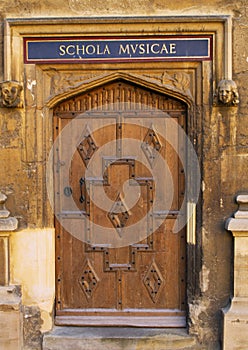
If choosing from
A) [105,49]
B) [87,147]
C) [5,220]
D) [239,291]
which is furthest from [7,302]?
[105,49]

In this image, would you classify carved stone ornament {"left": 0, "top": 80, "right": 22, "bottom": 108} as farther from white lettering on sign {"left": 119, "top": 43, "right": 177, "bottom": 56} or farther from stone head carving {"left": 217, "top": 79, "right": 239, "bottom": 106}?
stone head carving {"left": 217, "top": 79, "right": 239, "bottom": 106}

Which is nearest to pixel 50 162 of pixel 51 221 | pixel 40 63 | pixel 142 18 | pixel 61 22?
pixel 51 221

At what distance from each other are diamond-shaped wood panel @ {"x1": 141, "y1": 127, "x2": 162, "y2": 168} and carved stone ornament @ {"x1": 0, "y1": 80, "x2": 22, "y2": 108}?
1.39 meters

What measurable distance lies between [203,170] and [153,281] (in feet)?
4.39

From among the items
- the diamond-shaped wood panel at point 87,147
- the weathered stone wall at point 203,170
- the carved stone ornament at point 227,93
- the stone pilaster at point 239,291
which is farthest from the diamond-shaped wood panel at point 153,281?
the carved stone ornament at point 227,93

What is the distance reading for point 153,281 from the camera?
198 inches

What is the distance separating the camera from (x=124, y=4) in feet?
15.3

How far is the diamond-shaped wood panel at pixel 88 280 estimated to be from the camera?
503 cm

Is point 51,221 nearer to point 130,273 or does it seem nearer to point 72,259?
point 72,259

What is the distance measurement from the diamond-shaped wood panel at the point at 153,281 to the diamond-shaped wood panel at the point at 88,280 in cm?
55

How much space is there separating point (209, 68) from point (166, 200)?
1444 mm

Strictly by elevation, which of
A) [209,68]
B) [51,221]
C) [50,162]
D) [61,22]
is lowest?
[51,221]

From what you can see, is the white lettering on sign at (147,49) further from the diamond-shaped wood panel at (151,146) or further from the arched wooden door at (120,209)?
the diamond-shaped wood panel at (151,146)

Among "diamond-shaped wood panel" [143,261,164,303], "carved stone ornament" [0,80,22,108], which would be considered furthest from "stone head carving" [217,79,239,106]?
"carved stone ornament" [0,80,22,108]
